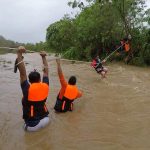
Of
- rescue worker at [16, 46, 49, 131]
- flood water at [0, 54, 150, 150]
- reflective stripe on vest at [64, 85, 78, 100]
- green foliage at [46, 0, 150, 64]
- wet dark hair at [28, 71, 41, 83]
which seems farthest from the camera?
green foliage at [46, 0, 150, 64]

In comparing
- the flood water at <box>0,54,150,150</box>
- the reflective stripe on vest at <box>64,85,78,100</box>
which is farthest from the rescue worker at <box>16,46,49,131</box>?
the reflective stripe on vest at <box>64,85,78,100</box>

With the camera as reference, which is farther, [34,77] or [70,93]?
[70,93]

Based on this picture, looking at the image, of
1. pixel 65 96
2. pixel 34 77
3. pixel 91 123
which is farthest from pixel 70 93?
pixel 34 77

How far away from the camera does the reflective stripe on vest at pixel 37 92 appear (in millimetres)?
6629

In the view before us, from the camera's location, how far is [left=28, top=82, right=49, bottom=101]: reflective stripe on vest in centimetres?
663

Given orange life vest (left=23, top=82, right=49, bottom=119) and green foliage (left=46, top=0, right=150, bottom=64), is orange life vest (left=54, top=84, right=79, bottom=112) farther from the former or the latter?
green foliage (left=46, top=0, right=150, bottom=64)

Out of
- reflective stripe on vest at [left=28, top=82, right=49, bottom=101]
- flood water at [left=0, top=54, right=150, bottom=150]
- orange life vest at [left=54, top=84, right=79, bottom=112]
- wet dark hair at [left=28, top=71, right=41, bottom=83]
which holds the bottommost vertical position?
flood water at [left=0, top=54, right=150, bottom=150]

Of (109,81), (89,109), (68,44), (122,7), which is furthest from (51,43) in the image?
(89,109)

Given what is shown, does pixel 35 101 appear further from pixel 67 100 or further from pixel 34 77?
pixel 67 100

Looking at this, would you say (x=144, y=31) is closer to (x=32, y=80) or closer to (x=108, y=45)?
(x=108, y=45)

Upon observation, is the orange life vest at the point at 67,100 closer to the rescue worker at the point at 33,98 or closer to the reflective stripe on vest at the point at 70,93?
the reflective stripe on vest at the point at 70,93

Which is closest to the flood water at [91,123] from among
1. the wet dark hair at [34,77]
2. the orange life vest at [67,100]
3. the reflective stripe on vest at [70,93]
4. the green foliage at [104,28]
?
the orange life vest at [67,100]

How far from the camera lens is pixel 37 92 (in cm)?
666

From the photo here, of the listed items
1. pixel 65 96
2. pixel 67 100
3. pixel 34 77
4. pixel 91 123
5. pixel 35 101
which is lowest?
pixel 91 123
